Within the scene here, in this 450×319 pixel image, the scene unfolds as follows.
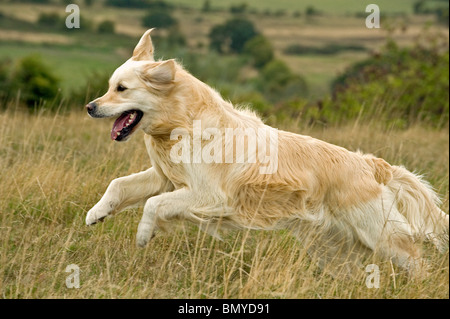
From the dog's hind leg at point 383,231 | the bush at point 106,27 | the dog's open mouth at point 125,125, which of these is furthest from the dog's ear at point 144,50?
the bush at point 106,27

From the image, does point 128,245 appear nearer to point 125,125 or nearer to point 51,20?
point 125,125

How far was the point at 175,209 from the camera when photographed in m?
5.58

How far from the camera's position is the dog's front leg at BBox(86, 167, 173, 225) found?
18.8ft

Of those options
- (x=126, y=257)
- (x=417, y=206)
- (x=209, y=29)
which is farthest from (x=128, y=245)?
(x=209, y=29)

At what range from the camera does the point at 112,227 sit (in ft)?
21.0

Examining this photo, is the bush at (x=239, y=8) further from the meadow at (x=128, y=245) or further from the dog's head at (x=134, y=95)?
the dog's head at (x=134, y=95)

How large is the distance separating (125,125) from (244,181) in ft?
3.70

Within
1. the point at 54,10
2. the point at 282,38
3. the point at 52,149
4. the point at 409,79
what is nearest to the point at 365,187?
the point at 52,149

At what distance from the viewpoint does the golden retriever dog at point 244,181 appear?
5.57 metres

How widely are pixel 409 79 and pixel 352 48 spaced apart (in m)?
45.9

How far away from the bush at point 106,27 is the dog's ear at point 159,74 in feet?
161

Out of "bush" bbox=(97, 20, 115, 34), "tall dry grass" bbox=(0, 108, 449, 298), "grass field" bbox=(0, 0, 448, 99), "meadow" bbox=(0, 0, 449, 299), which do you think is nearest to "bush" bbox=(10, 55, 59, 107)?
"meadow" bbox=(0, 0, 449, 299)

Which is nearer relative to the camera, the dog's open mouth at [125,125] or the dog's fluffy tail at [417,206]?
the dog's open mouth at [125,125]

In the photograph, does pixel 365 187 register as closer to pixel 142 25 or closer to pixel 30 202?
pixel 30 202
